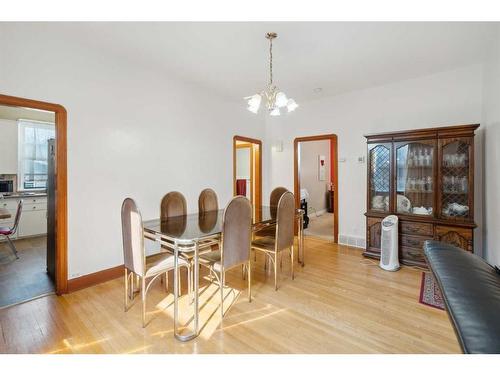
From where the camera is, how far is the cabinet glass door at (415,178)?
326 centimetres

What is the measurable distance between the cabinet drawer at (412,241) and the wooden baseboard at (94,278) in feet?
12.2

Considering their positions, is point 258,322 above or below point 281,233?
below

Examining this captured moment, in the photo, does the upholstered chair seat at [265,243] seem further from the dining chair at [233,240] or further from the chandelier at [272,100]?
the chandelier at [272,100]

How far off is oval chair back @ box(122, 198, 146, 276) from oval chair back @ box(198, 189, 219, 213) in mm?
1197

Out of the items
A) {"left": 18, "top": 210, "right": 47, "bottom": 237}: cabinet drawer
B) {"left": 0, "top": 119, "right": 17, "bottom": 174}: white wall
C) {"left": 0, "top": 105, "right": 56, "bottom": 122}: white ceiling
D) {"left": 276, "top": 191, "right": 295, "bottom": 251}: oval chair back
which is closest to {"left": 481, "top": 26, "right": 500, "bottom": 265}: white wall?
{"left": 276, "top": 191, "right": 295, "bottom": 251}: oval chair back

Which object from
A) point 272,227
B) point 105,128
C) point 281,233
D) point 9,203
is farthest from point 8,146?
point 281,233

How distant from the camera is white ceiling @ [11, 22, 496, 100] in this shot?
235 centimetres

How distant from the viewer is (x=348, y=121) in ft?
14.0

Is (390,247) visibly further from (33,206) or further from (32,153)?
(32,153)

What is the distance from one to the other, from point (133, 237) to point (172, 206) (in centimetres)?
89

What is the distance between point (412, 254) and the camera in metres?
3.28

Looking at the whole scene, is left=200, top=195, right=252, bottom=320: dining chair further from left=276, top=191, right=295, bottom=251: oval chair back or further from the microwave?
the microwave
